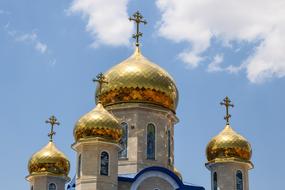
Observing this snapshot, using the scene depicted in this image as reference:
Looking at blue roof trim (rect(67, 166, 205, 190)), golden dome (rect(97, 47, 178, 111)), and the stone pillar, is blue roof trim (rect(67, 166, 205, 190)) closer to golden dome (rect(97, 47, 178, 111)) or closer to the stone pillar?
the stone pillar

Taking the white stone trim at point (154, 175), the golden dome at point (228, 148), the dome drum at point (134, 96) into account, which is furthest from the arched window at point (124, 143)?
the golden dome at point (228, 148)

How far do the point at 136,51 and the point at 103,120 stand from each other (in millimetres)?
5250

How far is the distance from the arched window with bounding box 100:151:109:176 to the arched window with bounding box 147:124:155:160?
103 inches

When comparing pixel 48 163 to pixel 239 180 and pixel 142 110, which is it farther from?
pixel 239 180

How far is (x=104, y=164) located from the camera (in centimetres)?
2264

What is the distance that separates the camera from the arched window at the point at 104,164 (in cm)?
2252

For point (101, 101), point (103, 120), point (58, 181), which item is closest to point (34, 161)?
point (58, 181)

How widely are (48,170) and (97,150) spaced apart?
232 inches

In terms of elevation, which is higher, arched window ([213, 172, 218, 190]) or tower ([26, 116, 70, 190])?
tower ([26, 116, 70, 190])

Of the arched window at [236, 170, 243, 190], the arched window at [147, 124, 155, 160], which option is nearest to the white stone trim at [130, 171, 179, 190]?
the arched window at [147, 124, 155, 160]

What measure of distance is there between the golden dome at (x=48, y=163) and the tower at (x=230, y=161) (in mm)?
6128

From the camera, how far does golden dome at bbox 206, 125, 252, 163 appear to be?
2528 centimetres

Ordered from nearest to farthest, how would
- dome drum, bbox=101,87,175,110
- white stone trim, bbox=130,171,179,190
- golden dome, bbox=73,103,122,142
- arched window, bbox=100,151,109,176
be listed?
arched window, bbox=100,151,109,176, golden dome, bbox=73,103,122,142, white stone trim, bbox=130,171,179,190, dome drum, bbox=101,87,175,110

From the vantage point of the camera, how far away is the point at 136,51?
2750 cm
